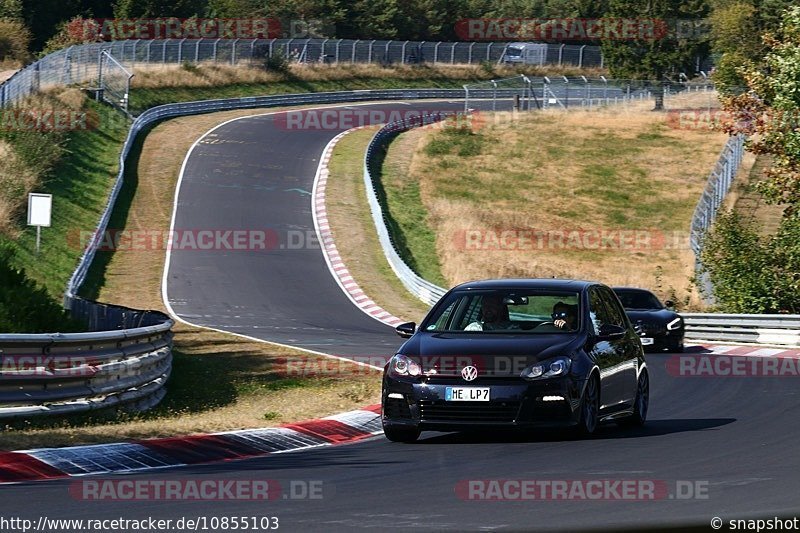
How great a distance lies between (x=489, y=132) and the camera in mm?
66000

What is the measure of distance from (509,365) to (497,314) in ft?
3.76

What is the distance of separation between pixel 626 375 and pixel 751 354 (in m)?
13.9

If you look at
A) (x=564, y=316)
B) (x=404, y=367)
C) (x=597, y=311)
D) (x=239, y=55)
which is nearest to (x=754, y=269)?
(x=597, y=311)

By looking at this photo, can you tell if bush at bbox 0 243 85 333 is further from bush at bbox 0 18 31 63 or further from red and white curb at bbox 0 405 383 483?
bush at bbox 0 18 31 63

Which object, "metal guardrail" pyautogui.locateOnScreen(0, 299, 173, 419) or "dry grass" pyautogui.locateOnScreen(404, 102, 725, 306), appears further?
"dry grass" pyautogui.locateOnScreen(404, 102, 725, 306)

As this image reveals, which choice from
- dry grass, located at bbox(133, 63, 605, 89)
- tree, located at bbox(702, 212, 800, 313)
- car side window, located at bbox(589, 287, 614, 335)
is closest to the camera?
car side window, located at bbox(589, 287, 614, 335)

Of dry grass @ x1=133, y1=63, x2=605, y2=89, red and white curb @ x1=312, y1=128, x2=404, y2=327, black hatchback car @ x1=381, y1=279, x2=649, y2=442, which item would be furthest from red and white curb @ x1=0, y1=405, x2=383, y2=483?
dry grass @ x1=133, y1=63, x2=605, y2=89

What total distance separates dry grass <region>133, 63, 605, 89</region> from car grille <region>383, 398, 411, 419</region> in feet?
180

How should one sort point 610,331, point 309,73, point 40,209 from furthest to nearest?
point 309,73 → point 40,209 → point 610,331

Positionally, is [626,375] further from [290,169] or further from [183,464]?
[290,169]

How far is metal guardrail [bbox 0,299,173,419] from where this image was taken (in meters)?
12.5

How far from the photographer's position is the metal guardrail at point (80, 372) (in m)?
12.5

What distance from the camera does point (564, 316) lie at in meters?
12.8

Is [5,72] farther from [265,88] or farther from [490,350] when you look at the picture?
[490,350]
